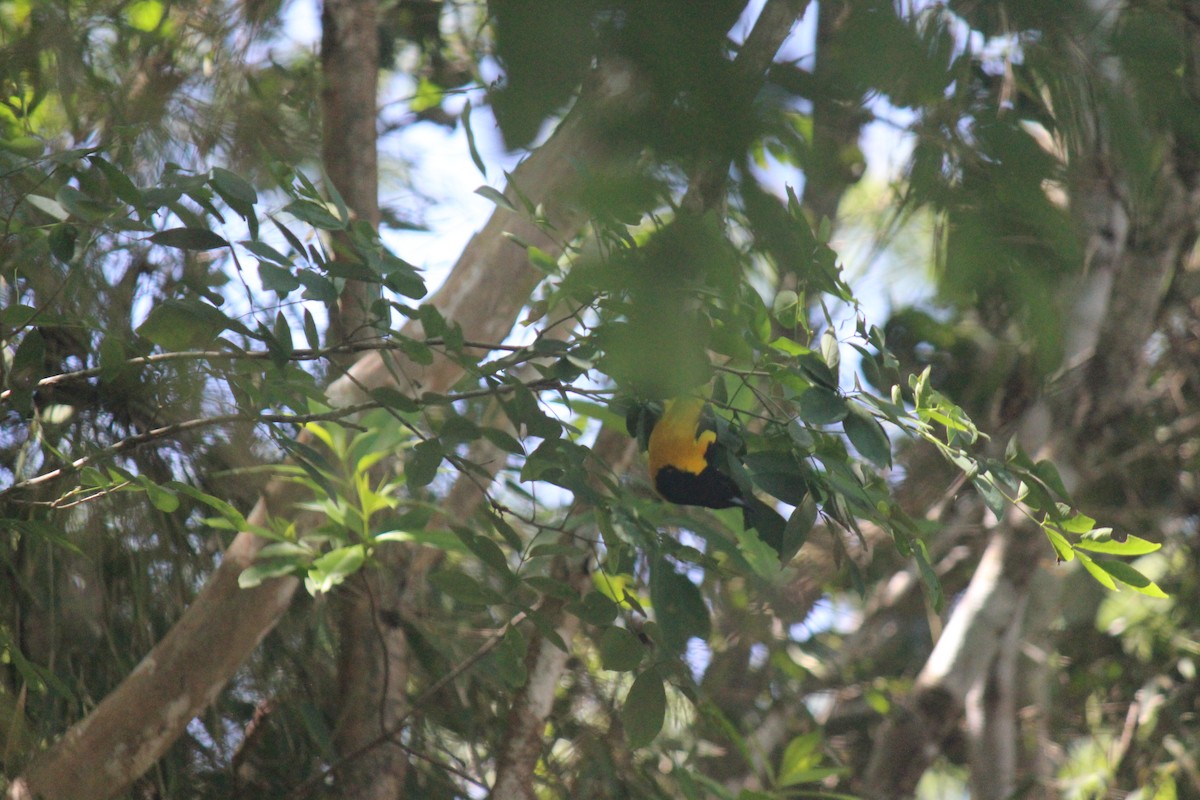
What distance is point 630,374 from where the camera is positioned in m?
0.50

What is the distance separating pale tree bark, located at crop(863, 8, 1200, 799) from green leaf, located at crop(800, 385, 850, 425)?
1872 millimetres

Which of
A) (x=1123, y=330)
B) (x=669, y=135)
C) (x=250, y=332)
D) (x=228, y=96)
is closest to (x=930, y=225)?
(x=669, y=135)

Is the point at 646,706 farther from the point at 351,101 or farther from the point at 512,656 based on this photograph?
the point at 351,101

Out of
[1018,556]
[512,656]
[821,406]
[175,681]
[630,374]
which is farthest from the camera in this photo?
[1018,556]

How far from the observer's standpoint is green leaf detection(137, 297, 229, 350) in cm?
109

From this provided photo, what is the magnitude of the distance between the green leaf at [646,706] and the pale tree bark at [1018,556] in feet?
5.73

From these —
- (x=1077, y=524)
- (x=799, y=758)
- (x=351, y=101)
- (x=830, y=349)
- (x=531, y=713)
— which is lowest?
(x=799, y=758)

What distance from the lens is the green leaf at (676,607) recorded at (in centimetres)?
115

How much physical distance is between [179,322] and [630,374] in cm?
82

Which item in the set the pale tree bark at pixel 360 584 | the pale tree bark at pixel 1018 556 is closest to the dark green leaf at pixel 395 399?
the pale tree bark at pixel 360 584

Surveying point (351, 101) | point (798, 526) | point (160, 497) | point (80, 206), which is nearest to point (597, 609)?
point (798, 526)

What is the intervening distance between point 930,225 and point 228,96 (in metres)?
1.86

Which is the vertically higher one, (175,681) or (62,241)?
(62,241)

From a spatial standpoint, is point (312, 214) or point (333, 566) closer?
point (312, 214)
